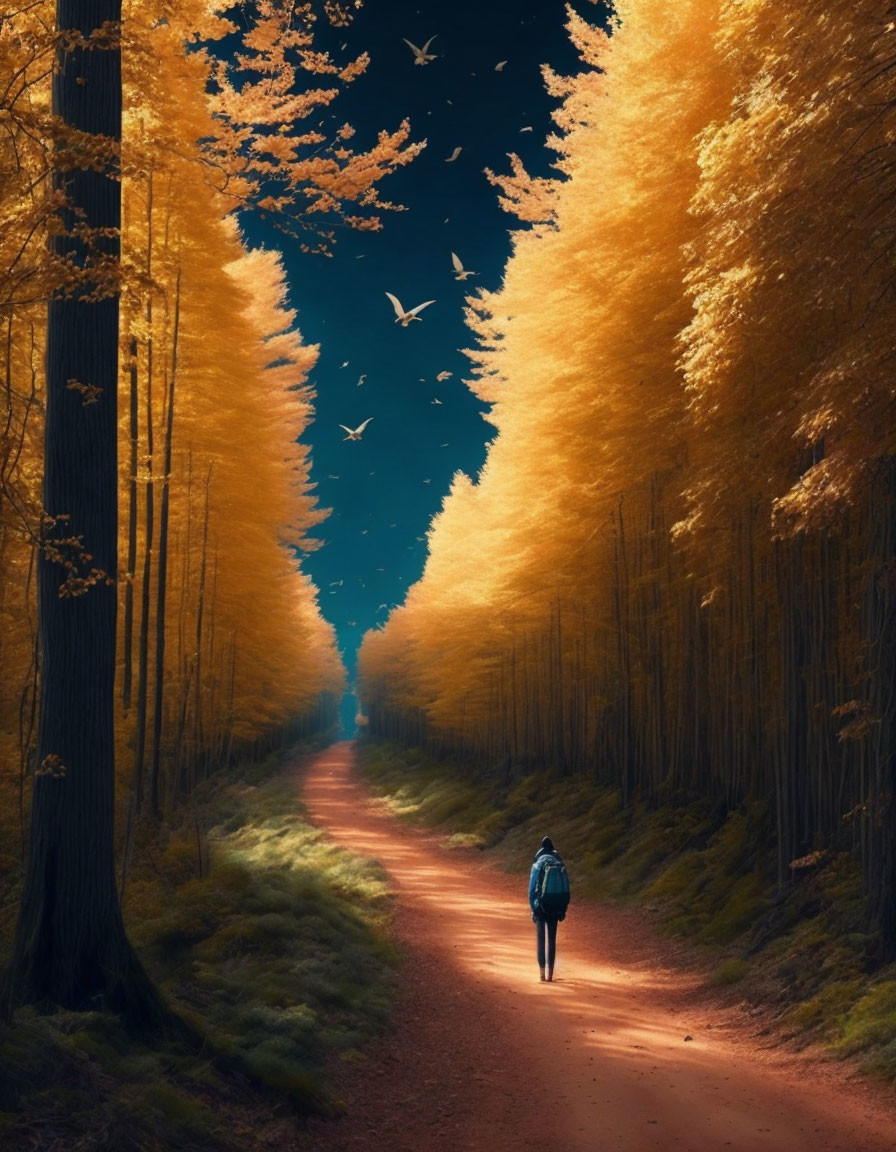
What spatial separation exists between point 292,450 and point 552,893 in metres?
18.7

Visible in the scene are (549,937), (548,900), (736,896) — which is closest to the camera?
(548,900)

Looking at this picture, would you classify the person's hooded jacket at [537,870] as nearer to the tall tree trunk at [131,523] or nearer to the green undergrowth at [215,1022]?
the green undergrowth at [215,1022]

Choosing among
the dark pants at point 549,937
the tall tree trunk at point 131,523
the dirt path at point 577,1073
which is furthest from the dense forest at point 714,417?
the tall tree trunk at point 131,523

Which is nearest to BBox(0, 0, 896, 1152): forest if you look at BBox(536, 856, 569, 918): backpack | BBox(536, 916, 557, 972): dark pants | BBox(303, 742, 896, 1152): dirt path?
BBox(303, 742, 896, 1152): dirt path

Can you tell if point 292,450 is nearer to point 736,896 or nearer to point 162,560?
point 162,560

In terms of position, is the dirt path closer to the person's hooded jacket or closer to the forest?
the forest

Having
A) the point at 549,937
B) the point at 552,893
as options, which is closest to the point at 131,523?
the point at 552,893

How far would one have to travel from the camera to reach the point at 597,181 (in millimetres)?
16562

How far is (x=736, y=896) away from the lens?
551 inches

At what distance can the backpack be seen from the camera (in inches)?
463

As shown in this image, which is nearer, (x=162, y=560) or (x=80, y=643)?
(x=80, y=643)

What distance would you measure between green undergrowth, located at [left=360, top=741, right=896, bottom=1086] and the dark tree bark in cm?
592

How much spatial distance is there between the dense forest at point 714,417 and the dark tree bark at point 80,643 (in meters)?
5.12

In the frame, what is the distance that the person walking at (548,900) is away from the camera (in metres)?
11.8
